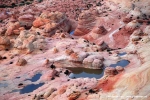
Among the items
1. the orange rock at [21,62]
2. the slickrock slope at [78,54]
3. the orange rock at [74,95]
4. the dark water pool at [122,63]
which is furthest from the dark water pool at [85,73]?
the orange rock at [21,62]

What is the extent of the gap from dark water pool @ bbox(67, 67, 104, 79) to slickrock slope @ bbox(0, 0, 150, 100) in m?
0.63

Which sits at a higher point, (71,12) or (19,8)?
(19,8)

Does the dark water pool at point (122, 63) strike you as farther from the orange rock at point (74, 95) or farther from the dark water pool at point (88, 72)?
the orange rock at point (74, 95)

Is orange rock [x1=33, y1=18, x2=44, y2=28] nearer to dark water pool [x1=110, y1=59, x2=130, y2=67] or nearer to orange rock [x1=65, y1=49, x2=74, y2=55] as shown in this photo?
orange rock [x1=65, y1=49, x2=74, y2=55]

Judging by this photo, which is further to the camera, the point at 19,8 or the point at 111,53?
the point at 19,8

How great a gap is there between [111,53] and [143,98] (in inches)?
776

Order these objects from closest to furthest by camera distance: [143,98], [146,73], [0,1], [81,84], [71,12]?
[143,98] → [146,73] → [81,84] → [71,12] → [0,1]

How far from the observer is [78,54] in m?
41.3

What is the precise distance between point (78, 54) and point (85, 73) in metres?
4.03

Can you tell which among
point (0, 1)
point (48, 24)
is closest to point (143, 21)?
point (48, 24)

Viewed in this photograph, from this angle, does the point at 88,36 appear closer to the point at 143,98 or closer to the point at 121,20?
the point at 121,20

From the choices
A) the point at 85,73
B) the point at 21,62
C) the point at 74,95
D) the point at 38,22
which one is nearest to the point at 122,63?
the point at 85,73

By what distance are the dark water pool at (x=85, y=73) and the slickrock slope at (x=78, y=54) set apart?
0.63 meters

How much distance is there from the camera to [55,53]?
44375mm
